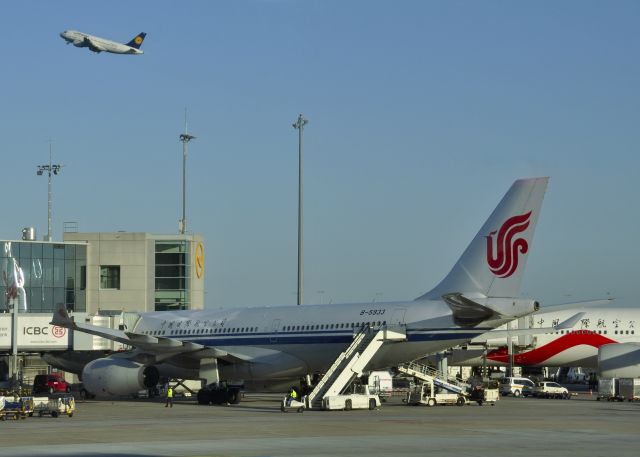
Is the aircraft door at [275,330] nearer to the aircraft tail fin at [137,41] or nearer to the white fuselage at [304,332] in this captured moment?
the white fuselage at [304,332]

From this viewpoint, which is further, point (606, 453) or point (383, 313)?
point (383, 313)

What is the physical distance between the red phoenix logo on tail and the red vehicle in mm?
31068

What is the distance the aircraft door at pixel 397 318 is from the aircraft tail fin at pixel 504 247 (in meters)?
2.49

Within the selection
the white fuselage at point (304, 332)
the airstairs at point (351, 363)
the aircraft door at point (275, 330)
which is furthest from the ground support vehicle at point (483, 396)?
the aircraft door at point (275, 330)

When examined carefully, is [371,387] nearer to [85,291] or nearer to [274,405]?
[274,405]

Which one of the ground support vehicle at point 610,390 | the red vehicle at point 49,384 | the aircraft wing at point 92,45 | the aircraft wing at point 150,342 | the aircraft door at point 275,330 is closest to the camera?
the aircraft wing at point 150,342

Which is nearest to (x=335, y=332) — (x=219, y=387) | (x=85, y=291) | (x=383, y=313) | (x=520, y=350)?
(x=383, y=313)

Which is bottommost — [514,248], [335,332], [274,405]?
[274,405]

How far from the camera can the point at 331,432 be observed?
1315 inches

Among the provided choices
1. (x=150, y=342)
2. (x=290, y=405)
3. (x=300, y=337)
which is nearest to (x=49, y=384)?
(x=150, y=342)

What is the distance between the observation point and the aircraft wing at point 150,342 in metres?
48.0

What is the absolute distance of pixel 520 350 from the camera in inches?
2751

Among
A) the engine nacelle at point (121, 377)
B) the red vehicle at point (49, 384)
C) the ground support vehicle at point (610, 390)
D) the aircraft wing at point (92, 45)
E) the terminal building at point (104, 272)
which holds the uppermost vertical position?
the aircraft wing at point (92, 45)

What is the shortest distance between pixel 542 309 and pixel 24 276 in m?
47.9
